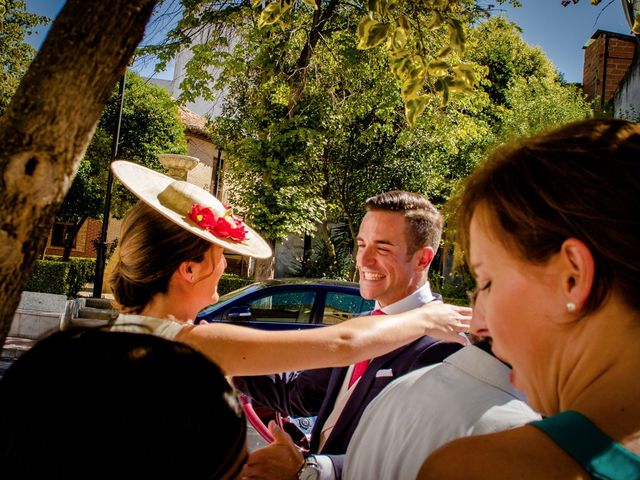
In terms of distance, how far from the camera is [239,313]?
7.98 metres

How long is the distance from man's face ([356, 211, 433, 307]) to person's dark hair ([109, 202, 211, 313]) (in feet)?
3.59

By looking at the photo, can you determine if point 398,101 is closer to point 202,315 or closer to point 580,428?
point 202,315

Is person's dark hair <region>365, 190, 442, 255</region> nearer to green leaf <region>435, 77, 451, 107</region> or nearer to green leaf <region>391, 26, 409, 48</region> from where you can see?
green leaf <region>435, 77, 451, 107</region>

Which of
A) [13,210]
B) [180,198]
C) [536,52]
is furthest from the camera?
[536,52]

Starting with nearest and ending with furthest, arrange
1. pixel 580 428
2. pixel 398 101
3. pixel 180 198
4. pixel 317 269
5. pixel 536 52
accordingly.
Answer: pixel 580 428, pixel 180 198, pixel 398 101, pixel 317 269, pixel 536 52

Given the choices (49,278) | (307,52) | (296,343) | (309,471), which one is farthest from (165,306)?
(49,278)

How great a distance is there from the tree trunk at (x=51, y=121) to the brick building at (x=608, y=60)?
24.1m

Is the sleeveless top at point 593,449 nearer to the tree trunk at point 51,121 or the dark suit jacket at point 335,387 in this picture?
the tree trunk at point 51,121

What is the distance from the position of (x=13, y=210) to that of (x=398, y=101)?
14.0 m

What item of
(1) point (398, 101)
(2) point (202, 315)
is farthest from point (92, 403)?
(1) point (398, 101)

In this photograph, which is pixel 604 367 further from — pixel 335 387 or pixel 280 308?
pixel 280 308

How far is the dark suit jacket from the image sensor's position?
215 cm

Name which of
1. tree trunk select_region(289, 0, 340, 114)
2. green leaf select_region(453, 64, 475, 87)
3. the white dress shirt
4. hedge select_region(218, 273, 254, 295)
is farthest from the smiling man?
hedge select_region(218, 273, 254, 295)

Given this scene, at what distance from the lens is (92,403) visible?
835 millimetres
